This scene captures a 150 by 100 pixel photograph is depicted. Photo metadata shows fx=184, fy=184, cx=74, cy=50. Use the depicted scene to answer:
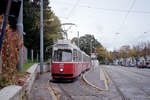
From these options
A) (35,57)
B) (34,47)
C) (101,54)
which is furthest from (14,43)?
(101,54)

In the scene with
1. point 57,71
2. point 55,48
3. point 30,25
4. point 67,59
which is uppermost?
point 30,25

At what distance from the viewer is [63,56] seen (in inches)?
517

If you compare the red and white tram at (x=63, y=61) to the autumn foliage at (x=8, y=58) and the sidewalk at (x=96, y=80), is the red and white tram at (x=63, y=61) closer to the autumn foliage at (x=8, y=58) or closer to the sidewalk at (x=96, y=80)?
the sidewalk at (x=96, y=80)

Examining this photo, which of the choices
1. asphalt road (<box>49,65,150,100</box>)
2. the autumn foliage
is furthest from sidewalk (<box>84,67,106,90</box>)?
the autumn foliage

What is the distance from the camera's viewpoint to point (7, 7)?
3.38m

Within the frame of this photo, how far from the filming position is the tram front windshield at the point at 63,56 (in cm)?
1303

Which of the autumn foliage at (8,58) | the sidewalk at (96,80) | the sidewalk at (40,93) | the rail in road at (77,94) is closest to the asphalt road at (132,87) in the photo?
the sidewalk at (96,80)

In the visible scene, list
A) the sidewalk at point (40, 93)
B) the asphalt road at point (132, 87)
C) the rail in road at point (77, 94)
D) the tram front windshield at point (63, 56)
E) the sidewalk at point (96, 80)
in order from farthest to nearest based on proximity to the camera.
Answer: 1. the tram front windshield at point (63, 56)
2. the sidewalk at point (96, 80)
3. the asphalt road at point (132, 87)
4. the rail in road at point (77, 94)
5. the sidewalk at point (40, 93)

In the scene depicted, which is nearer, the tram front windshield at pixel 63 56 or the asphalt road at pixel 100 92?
the asphalt road at pixel 100 92

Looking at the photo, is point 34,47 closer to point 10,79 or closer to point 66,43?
point 66,43

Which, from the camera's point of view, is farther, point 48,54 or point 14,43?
point 48,54

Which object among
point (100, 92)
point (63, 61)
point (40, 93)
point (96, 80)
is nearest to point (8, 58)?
point (40, 93)

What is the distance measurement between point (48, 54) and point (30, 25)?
14561mm

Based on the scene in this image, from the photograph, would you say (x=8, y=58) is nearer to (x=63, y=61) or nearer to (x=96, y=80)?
(x=63, y=61)
